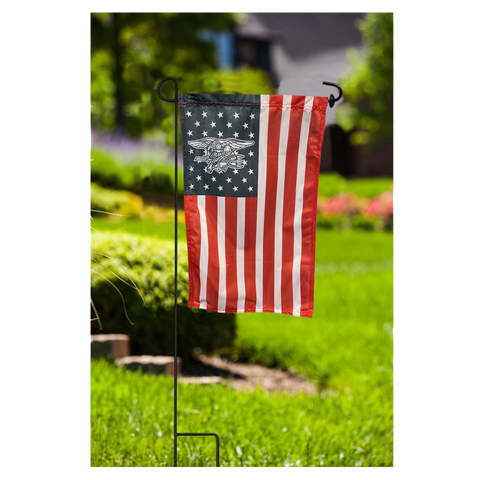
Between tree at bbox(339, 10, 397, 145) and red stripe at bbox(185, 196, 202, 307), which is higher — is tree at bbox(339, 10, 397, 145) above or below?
above

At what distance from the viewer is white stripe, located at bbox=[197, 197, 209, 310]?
357cm

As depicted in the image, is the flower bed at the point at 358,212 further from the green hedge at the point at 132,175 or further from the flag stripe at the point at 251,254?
the flag stripe at the point at 251,254

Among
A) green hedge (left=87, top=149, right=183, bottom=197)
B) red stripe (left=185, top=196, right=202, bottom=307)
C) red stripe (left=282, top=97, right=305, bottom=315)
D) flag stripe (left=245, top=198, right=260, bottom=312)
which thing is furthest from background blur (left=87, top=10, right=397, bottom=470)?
red stripe (left=282, top=97, right=305, bottom=315)

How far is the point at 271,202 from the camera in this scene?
3562 mm

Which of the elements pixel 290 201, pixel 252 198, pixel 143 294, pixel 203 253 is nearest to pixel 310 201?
pixel 290 201

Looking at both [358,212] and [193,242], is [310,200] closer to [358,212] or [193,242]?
[193,242]

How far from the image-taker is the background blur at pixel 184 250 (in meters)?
4.77

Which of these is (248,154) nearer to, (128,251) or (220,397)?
(128,251)

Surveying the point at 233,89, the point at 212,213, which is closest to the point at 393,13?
the point at 233,89

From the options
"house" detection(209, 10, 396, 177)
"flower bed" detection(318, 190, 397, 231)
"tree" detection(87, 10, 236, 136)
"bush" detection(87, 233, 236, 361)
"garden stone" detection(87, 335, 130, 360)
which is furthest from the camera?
"flower bed" detection(318, 190, 397, 231)

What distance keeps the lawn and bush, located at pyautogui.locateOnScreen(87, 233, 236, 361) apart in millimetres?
222

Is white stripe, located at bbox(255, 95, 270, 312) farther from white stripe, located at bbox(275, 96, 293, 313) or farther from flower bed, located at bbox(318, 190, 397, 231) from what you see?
flower bed, located at bbox(318, 190, 397, 231)

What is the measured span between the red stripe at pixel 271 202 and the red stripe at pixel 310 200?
184 millimetres

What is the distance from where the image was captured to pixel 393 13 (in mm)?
6199
